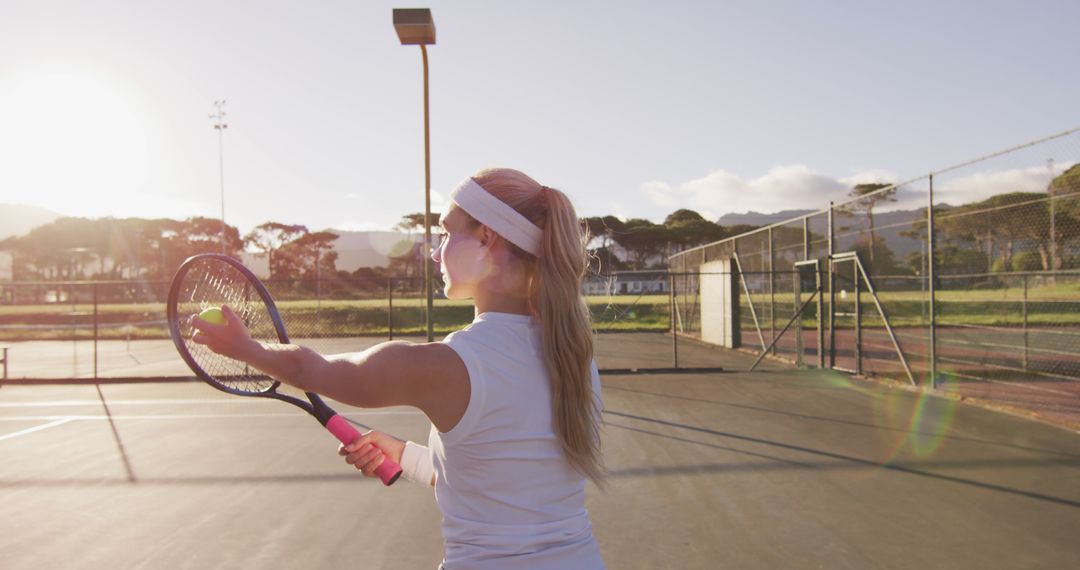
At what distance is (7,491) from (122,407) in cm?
472

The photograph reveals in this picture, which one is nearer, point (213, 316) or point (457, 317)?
point (213, 316)

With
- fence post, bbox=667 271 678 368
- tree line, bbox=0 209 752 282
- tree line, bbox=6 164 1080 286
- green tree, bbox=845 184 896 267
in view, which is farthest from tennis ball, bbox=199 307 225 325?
tree line, bbox=0 209 752 282

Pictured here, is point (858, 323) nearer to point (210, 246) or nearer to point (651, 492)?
point (651, 492)

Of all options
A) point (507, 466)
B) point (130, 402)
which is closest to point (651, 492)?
point (507, 466)

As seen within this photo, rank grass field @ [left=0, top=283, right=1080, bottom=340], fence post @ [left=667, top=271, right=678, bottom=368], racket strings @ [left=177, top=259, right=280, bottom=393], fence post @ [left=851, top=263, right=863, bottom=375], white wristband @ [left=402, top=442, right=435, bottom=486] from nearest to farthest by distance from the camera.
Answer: white wristband @ [left=402, top=442, right=435, bottom=486] < racket strings @ [left=177, top=259, right=280, bottom=393] < fence post @ [left=851, top=263, right=863, bottom=375] < fence post @ [left=667, top=271, right=678, bottom=368] < grass field @ [left=0, top=283, right=1080, bottom=340]

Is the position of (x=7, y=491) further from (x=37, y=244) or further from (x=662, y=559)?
(x=37, y=244)

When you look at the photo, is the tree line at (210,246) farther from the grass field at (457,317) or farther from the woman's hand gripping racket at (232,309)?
the woman's hand gripping racket at (232,309)

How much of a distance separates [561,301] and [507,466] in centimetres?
33

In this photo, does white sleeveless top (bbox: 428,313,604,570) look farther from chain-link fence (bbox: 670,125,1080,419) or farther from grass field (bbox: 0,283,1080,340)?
grass field (bbox: 0,283,1080,340)

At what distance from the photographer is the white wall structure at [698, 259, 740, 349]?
18.6 metres

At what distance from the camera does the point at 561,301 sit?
1407 millimetres

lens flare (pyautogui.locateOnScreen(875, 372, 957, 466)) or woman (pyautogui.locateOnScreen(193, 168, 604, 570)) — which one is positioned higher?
woman (pyautogui.locateOnScreen(193, 168, 604, 570))

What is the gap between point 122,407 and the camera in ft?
34.0

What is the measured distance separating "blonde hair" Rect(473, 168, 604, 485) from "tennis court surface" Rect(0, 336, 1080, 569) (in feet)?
9.93
